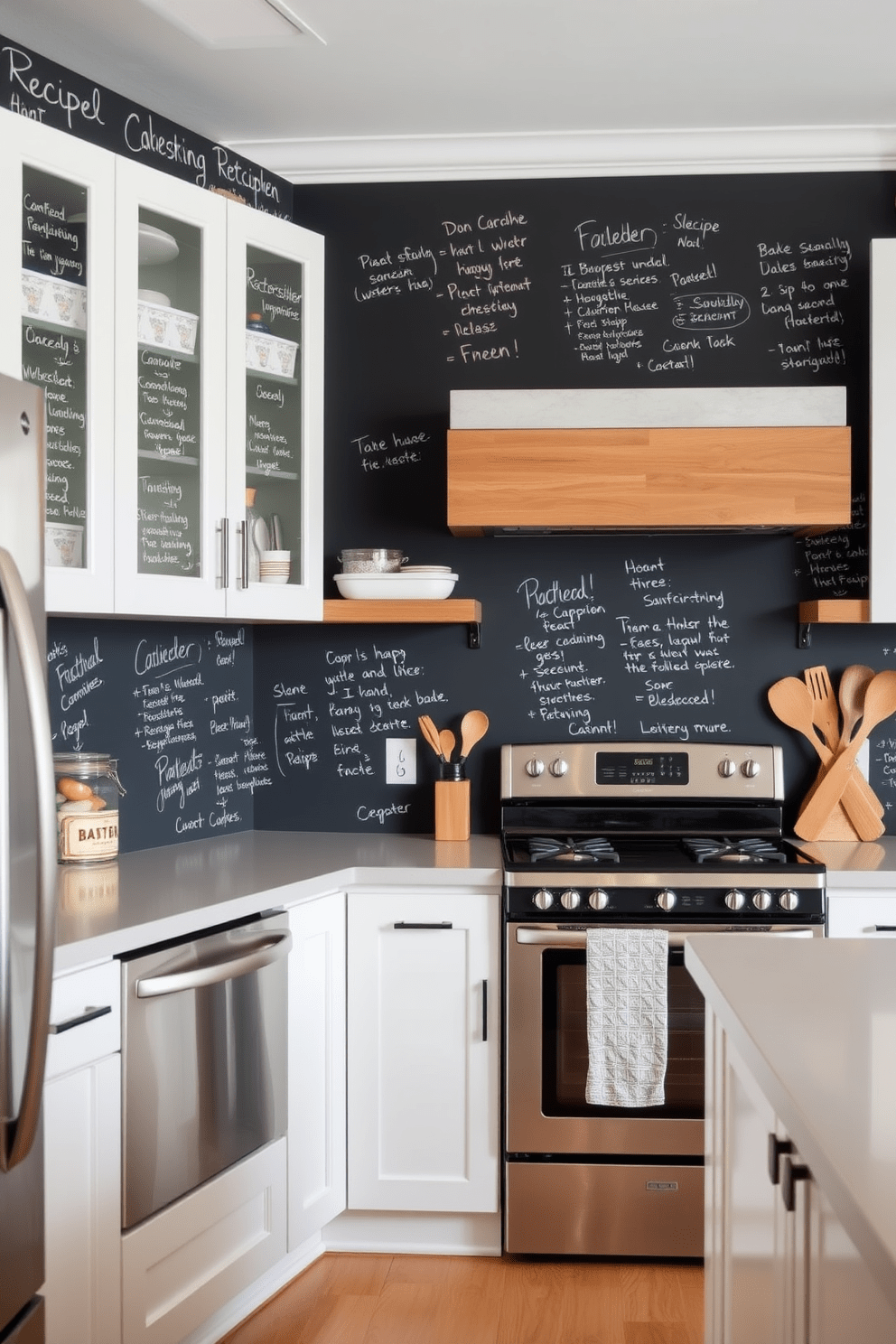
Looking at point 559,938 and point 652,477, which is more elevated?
point 652,477

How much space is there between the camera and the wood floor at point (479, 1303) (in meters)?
2.36

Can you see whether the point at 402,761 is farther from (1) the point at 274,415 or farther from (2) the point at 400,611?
(1) the point at 274,415

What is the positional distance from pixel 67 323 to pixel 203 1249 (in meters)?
1.74

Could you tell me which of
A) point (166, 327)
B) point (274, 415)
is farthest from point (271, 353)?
point (166, 327)

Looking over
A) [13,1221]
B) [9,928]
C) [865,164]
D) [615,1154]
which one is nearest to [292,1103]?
[615,1154]

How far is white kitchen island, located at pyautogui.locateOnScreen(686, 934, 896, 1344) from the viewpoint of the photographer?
95 centimetres

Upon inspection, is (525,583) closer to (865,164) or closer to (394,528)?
(394,528)

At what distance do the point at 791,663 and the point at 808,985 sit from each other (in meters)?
1.81

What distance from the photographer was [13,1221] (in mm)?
1526

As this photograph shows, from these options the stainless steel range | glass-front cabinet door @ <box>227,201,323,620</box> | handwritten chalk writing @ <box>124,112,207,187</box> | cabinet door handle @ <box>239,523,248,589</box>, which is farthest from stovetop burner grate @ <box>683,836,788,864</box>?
handwritten chalk writing @ <box>124,112,207,187</box>

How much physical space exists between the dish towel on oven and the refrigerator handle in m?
1.35

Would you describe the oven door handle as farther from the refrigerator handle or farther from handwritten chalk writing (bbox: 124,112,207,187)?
handwritten chalk writing (bbox: 124,112,207,187)

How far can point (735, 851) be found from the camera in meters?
2.80

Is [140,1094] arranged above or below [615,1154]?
above
